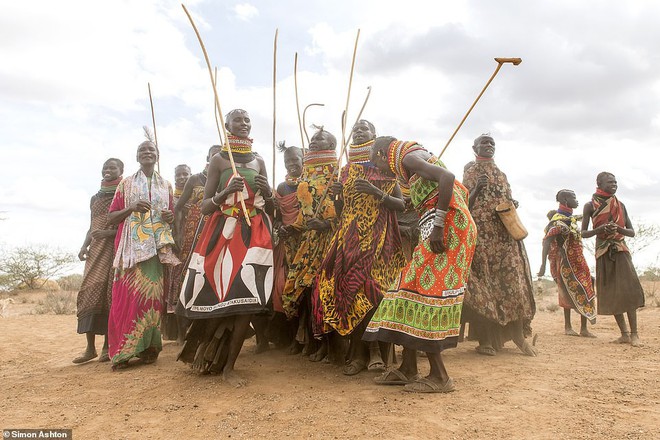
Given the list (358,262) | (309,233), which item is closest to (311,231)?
(309,233)

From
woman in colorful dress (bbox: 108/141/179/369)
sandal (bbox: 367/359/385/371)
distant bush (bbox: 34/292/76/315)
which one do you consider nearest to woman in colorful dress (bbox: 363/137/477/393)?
sandal (bbox: 367/359/385/371)

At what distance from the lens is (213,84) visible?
4684 millimetres

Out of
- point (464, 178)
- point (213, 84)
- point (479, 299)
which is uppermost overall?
point (213, 84)

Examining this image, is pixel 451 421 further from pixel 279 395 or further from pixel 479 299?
pixel 479 299

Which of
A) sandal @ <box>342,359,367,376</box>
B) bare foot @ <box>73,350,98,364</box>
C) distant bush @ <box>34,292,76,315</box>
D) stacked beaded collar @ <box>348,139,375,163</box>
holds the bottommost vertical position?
distant bush @ <box>34,292,76,315</box>

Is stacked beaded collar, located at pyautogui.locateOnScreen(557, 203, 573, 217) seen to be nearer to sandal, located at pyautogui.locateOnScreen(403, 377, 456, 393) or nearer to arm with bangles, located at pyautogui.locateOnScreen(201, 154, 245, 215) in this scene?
sandal, located at pyautogui.locateOnScreen(403, 377, 456, 393)

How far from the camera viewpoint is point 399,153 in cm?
421

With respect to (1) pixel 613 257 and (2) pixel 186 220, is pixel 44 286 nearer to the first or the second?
(2) pixel 186 220

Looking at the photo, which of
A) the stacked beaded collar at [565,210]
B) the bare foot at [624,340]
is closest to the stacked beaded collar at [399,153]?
the bare foot at [624,340]

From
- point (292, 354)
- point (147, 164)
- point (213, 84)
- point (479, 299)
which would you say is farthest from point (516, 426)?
point (147, 164)

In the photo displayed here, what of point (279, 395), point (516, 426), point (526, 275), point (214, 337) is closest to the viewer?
point (516, 426)

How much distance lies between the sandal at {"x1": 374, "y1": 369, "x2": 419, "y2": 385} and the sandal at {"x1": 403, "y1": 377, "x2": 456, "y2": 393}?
0.40 feet

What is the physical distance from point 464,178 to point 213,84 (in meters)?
3.22

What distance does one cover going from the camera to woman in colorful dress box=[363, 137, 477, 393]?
394cm
